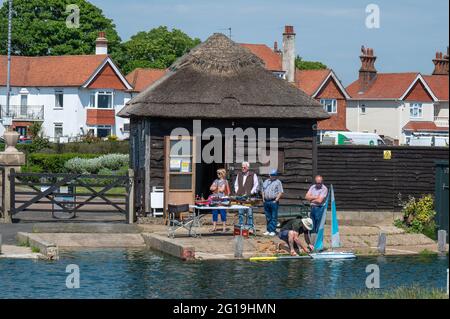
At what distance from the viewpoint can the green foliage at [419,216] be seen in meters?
32.7

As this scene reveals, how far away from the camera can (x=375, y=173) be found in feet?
118

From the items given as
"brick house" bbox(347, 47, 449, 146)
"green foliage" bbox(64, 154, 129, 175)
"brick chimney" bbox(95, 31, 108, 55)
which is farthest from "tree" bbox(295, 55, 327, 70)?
"green foliage" bbox(64, 154, 129, 175)

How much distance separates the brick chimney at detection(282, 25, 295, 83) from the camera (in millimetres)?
81688

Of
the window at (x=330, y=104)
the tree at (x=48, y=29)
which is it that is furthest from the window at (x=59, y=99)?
the window at (x=330, y=104)

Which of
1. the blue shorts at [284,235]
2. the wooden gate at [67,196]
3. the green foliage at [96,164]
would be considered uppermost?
A: the green foliage at [96,164]

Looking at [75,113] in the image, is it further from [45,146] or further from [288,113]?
[288,113]

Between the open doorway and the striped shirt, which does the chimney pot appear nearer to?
the open doorway

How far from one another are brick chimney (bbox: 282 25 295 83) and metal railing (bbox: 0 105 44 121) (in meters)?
22.3

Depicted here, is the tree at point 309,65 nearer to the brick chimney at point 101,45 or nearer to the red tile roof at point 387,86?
the red tile roof at point 387,86

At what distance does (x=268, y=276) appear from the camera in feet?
80.5

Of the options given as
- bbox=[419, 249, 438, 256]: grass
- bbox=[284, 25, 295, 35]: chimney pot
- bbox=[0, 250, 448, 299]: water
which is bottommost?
bbox=[0, 250, 448, 299]: water

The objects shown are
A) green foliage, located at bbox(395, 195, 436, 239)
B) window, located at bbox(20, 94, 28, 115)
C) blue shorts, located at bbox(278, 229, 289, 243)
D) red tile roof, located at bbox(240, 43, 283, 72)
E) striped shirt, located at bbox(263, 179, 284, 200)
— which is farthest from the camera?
red tile roof, located at bbox(240, 43, 283, 72)

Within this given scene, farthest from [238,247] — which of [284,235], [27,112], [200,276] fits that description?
[27,112]

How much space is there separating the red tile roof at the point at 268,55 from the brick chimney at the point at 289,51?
14.2 m
